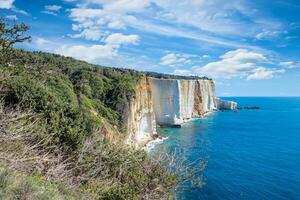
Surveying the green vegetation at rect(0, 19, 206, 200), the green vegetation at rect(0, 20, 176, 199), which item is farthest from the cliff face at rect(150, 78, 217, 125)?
the green vegetation at rect(0, 19, 206, 200)

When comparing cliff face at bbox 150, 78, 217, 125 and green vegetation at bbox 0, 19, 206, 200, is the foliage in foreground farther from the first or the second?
cliff face at bbox 150, 78, 217, 125

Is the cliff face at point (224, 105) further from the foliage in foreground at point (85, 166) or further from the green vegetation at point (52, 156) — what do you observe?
the foliage in foreground at point (85, 166)

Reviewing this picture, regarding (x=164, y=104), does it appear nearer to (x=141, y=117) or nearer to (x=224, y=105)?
(x=141, y=117)

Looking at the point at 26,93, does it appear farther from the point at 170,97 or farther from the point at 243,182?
the point at 170,97

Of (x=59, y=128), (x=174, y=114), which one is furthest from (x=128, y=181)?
(x=174, y=114)

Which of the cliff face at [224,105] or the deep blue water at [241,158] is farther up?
the cliff face at [224,105]

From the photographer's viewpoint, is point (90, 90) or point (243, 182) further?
point (90, 90)

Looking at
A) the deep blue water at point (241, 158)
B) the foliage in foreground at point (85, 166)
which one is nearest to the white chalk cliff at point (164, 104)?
the deep blue water at point (241, 158)

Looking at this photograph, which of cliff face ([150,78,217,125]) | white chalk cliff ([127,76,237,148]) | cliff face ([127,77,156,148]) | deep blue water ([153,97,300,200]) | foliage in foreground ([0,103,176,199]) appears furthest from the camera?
cliff face ([150,78,217,125])
